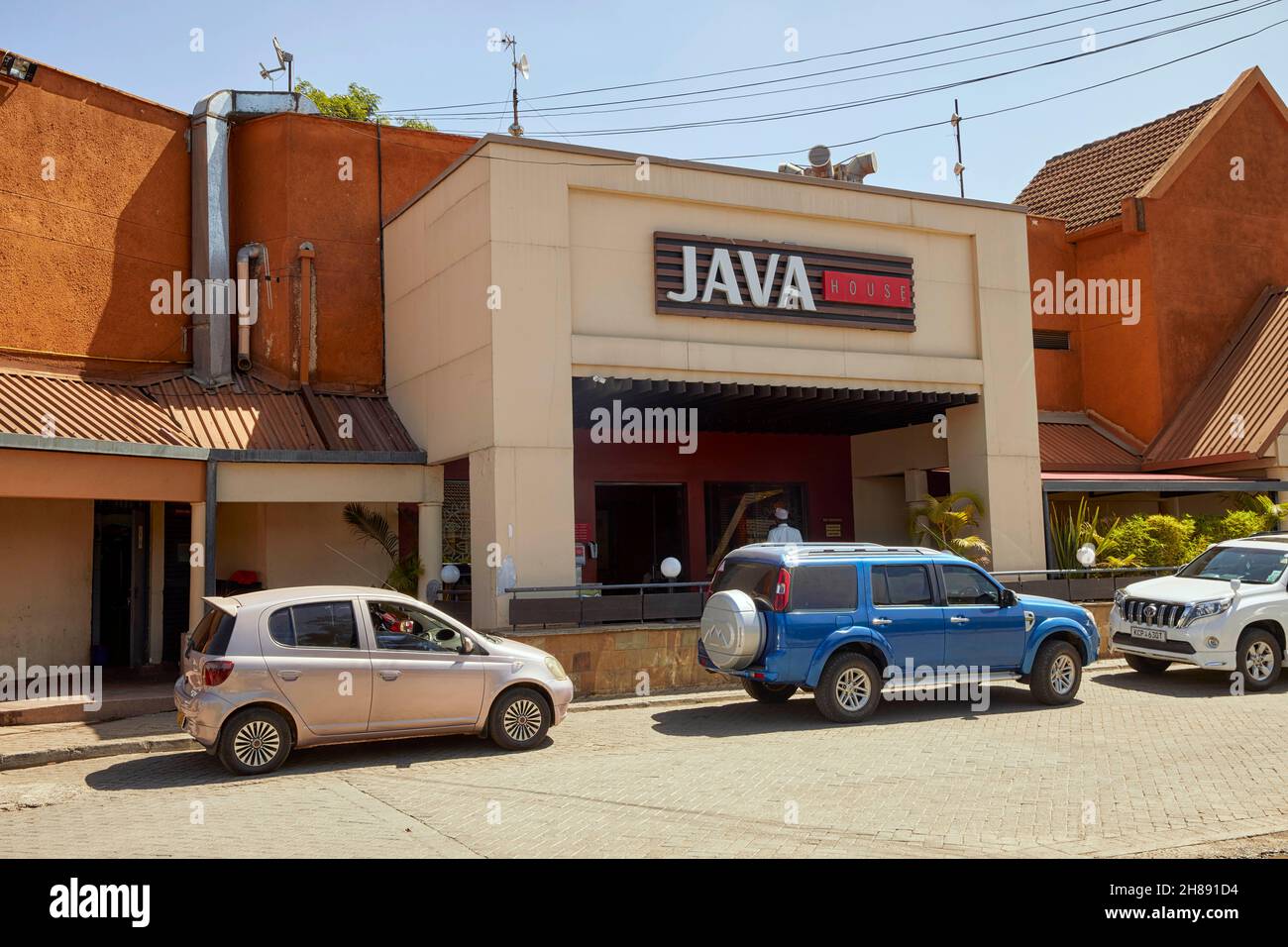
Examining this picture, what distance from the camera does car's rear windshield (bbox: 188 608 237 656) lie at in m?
9.36

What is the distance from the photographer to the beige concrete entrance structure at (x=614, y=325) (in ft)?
46.0

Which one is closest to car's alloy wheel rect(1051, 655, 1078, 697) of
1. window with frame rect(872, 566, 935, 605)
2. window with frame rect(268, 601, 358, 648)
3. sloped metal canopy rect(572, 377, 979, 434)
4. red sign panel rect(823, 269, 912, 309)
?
window with frame rect(872, 566, 935, 605)

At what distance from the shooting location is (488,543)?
1391cm

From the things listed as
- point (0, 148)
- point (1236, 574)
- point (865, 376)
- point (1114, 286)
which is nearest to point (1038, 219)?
point (1114, 286)

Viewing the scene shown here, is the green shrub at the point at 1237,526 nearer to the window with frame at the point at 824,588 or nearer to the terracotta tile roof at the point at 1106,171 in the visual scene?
the terracotta tile roof at the point at 1106,171

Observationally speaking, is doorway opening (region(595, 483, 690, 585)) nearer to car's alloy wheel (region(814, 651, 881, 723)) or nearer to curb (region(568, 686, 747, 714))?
curb (region(568, 686, 747, 714))

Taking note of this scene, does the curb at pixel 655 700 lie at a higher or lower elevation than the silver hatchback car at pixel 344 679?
lower

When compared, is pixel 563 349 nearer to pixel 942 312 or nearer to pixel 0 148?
pixel 942 312

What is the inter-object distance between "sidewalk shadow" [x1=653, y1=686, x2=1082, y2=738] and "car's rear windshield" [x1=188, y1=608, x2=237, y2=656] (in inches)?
183

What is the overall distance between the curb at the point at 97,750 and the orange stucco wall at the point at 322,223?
753 cm

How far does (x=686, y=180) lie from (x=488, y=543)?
6.18 meters

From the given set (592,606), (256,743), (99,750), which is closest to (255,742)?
(256,743)

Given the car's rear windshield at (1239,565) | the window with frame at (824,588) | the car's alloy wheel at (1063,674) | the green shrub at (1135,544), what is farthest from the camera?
the green shrub at (1135,544)

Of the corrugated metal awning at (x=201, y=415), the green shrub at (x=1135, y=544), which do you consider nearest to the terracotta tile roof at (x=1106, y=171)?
the green shrub at (x=1135, y=544)
